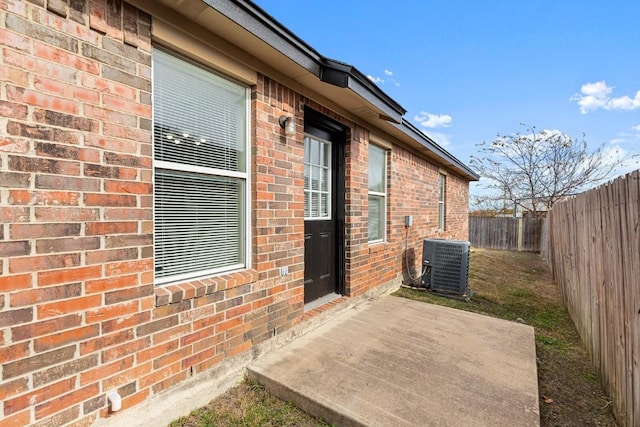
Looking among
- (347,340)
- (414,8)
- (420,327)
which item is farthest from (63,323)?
(414,8)

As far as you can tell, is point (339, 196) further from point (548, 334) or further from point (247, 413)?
point (548, 334)

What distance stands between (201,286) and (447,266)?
4908mm

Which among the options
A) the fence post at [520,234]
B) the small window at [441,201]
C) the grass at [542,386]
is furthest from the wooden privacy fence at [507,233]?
the grass at [542,386]

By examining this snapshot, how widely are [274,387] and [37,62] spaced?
8.89 ft

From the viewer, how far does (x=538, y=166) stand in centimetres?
1841

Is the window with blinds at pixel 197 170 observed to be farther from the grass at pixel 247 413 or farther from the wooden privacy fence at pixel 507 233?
the wooden privacy fence at pixel 507 233

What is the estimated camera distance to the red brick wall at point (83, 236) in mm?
1505

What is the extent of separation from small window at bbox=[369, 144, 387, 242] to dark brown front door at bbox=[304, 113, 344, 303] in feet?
3.33

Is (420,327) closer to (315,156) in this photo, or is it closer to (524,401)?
(524,401)

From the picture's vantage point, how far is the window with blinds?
7.40ft

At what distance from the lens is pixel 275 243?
310 centimetres

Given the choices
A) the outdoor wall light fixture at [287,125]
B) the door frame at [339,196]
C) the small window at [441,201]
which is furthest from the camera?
the small window at [441,201]

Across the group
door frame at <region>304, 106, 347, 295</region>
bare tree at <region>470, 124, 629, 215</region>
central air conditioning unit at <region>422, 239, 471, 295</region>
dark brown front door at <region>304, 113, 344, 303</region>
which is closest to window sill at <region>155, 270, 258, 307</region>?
dark brown front door at <region>304, 113, 344, 303</region>

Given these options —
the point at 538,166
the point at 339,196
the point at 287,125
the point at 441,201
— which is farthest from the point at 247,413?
the point at 538,166
